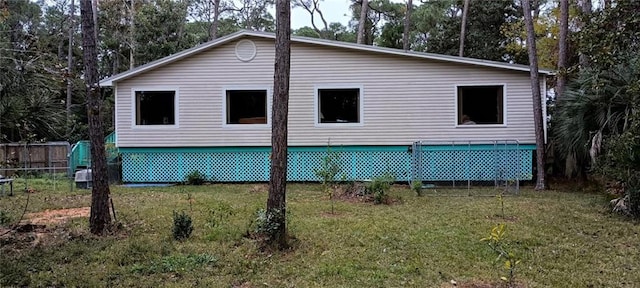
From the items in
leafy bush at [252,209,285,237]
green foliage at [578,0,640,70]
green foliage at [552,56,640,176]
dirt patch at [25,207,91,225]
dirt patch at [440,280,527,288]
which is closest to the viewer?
dirt patch at [440,280,527,288]

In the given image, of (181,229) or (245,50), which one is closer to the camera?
(181,229)

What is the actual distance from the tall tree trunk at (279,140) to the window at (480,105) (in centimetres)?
Result: 720

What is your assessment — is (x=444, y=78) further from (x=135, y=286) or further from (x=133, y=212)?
(x=135, y=286)

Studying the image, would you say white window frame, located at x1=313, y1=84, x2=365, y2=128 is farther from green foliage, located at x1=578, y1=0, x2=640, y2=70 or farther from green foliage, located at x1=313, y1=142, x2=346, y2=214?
green foliage, located at x1=578, y1=0, x2=640, y2=70

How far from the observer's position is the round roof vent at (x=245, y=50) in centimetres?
1137

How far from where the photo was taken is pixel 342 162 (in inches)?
415

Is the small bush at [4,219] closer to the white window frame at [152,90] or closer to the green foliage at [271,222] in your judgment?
the green foliage at [271,222]

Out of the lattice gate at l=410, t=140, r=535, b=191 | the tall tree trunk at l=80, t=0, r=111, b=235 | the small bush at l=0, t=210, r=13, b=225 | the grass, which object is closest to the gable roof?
the lattice gate at l=410, t=140, r=535, b=191

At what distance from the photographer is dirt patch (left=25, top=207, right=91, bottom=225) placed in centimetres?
641

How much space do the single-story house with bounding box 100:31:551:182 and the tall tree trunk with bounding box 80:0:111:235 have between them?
5.91m

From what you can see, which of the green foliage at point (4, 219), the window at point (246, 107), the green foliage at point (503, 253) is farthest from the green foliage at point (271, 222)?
the window at point (246, 107)

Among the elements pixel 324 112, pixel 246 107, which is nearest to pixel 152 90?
pixel 246 107

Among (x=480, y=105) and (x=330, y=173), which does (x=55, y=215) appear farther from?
(x=480, y=105)

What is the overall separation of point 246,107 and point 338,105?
230 centimetres
